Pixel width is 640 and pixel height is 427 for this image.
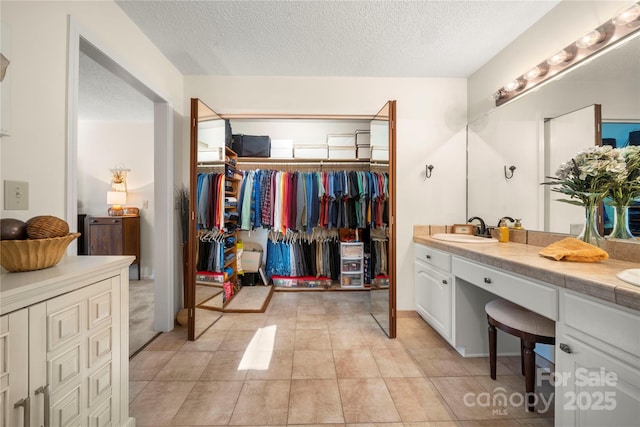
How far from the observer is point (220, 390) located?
61.1 inches

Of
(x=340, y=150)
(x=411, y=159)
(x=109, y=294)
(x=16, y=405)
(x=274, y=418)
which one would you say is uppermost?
(x=340, y=150)

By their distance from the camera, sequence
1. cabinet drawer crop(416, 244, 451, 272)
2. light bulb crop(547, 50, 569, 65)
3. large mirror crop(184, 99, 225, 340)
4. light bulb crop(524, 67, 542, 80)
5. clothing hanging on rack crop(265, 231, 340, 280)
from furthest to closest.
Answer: clothing hanging on rack crop(265, 231, 340, 280) < large mirror crop(184, 99, 225, 340) < cabinet drawer crop(416, 244, 451, 272) < light bulb crop(524, 67, 542, 80) < light bulb crop(547, 50, 569, 65)

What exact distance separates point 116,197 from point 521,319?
501cm

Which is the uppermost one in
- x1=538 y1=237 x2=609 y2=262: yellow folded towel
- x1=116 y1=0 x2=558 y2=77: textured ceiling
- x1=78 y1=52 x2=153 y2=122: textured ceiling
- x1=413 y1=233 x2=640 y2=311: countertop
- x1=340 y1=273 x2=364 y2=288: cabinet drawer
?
x1=78 y1=52 x2=153 y2=122: textured ceiling

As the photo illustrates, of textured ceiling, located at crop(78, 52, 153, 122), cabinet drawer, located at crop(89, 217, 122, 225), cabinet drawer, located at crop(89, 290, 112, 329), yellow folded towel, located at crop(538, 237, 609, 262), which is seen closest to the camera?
cabinet drawer, located at crop(89, 290, 112, 329)

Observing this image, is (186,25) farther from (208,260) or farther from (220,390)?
(220,390)

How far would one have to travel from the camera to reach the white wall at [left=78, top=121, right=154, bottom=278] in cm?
407

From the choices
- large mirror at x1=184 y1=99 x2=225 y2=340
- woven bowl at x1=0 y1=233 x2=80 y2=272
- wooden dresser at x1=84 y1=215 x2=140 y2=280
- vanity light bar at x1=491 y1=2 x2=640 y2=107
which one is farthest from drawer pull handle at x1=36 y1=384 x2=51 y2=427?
wooden dresser at x1=84 y1=215 x2=140 y2=280

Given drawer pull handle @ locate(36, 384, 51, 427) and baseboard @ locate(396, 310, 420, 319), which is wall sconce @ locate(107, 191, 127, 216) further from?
baseboard @ locate(396, 310, 420, 319)

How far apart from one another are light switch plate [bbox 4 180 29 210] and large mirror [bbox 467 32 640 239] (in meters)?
3.00

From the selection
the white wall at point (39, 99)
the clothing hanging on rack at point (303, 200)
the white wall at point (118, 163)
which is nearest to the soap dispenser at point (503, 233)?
the clothing hanging on rack at point (303, 200)

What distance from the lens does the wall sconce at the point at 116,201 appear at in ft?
12.6

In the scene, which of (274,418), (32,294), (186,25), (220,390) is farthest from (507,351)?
(186,25)

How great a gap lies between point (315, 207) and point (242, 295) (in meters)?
1.41
